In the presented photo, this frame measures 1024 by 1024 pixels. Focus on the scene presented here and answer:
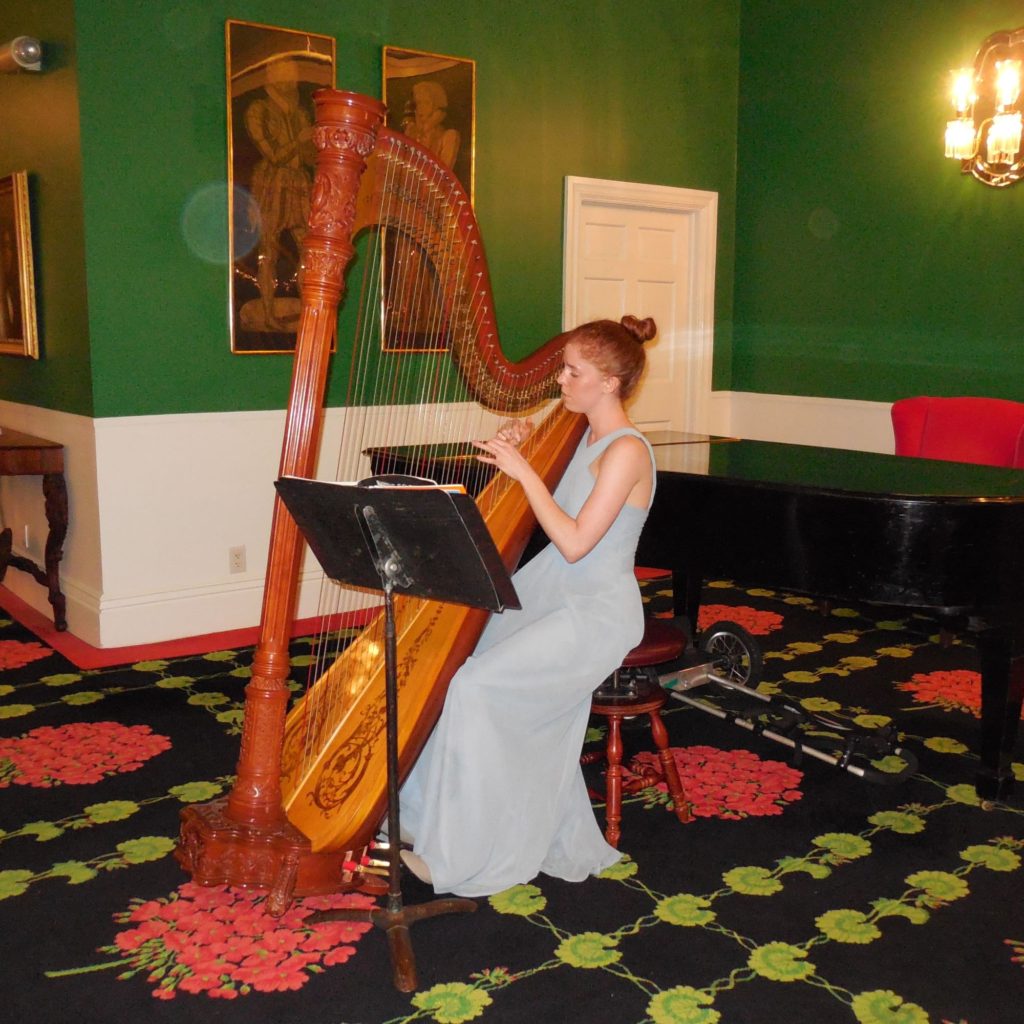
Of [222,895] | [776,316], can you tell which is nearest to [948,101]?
[776,316]

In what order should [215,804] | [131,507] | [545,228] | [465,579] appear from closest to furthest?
[465,579] → [215,804] → [131,507] → [545,228]

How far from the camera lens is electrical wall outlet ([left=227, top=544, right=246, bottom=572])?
4805 millimetres

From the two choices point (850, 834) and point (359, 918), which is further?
point (850, 834)

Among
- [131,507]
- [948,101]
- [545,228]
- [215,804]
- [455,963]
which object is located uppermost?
[948,101]

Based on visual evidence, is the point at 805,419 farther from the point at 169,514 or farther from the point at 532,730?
the point at 532,730

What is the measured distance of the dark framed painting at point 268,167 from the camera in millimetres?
4562

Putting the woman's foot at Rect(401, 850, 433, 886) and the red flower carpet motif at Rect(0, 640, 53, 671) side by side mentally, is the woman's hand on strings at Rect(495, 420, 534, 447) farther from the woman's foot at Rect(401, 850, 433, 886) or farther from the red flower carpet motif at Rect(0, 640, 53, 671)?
the red flower carpet motif at Rect(0, 640, 53, 671)

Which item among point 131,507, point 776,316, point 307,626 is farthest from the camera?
point 776,316

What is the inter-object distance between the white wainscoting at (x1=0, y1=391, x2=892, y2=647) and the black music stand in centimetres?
234

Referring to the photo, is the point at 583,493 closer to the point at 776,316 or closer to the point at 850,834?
the point at 850,834

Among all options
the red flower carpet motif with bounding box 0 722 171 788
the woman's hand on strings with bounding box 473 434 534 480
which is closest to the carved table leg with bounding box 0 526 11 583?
the red flower carpet motif with bounding box 0 722 171 788

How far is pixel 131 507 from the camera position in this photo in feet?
14.8

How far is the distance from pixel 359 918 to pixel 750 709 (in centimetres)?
147

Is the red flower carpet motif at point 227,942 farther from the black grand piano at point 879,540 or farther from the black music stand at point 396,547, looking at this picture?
the black grand piano at point 879,540
